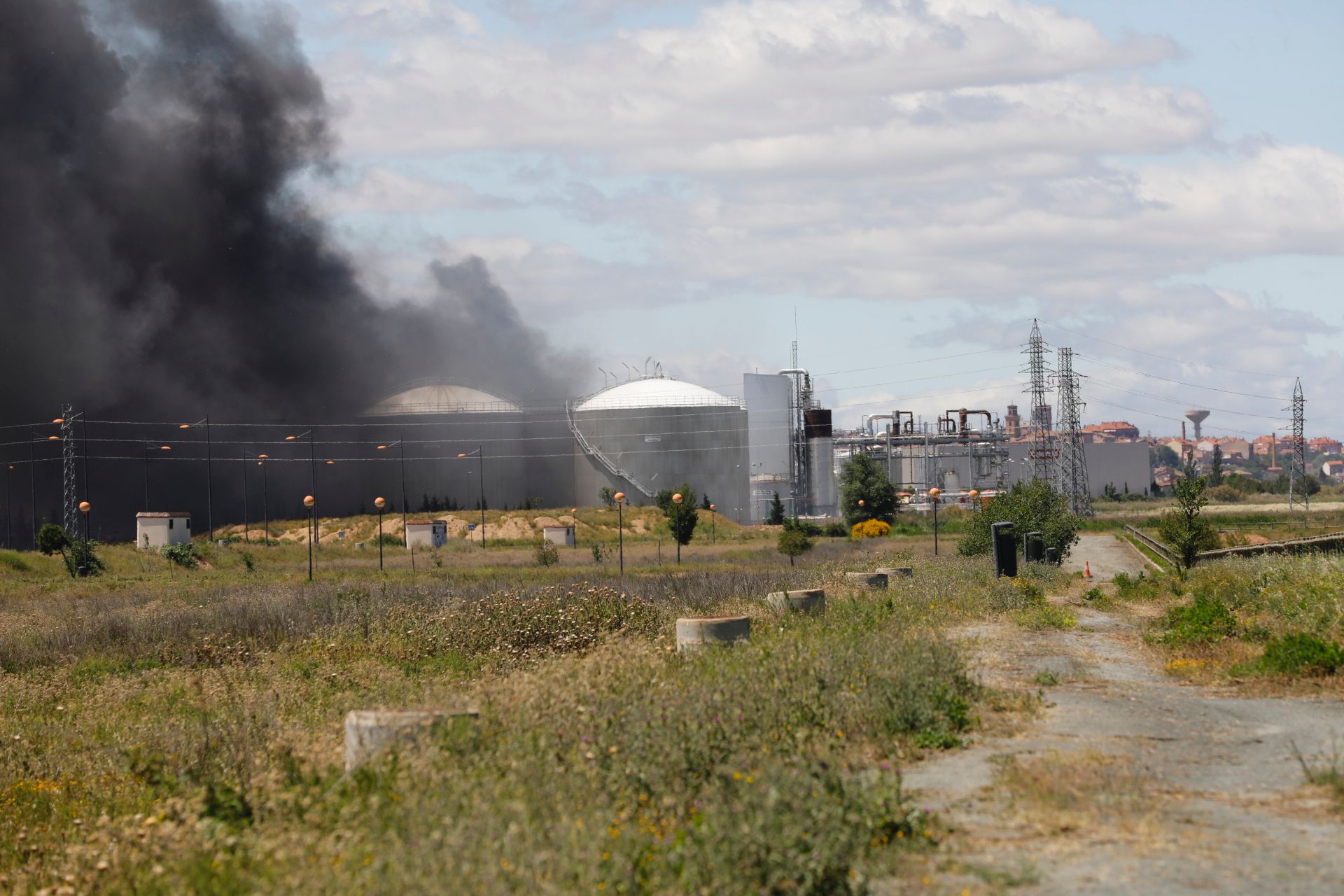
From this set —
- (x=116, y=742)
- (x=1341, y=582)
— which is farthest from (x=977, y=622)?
(x=116, y=742)

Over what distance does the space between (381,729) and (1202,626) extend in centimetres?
1124

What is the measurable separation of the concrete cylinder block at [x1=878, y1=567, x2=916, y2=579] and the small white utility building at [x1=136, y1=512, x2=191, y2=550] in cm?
4388

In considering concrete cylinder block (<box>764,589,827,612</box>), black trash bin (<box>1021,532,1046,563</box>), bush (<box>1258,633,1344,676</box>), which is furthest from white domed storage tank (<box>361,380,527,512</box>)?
bush (<box>1258,633,1344,676</box>)

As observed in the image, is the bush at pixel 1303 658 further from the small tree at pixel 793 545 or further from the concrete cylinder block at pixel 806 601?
the small tree at pixel 793 545

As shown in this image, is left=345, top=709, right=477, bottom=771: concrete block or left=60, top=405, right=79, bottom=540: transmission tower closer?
left=345, top=709, right=477, bottom=771: concrete block

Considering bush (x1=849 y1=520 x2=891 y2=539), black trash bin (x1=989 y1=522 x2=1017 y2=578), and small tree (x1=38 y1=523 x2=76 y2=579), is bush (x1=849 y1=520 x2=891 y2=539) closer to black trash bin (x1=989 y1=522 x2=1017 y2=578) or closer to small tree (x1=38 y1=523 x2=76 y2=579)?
small tree (x1=38 y1=523 x2=76 y2=579)

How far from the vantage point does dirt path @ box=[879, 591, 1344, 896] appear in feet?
22.0

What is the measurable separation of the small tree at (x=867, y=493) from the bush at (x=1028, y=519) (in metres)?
37.5

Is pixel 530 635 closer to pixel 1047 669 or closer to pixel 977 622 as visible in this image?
pixel 977 622

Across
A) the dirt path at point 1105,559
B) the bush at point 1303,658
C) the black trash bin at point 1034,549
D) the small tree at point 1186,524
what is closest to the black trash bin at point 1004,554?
the small tree at point 1186,524

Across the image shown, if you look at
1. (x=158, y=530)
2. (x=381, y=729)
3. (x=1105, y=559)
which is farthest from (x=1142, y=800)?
(x=158, y=530)

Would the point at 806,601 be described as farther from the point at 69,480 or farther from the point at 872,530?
the point at 69,480

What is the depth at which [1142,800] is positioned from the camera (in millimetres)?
8102

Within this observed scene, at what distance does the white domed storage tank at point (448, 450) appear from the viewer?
89.4 m
